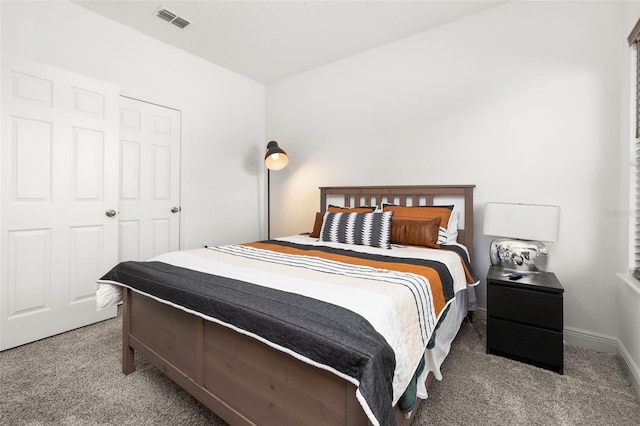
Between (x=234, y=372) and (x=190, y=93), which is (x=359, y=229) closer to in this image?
(x=234, y=372)

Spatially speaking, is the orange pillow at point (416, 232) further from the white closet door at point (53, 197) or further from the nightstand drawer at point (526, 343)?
the white closet door at point (53, 197)

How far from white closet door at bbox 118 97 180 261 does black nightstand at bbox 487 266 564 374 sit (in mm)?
3071

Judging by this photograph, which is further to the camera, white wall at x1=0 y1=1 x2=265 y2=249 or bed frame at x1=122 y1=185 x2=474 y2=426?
white wall at x1=0 y1=1 x2=265 y2=249

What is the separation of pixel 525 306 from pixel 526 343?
0.77 feet

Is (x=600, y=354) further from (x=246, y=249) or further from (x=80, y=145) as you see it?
(x=80, y=145)

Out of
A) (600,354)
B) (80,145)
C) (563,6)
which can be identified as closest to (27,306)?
(80,145)

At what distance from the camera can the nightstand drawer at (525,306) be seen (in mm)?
1808

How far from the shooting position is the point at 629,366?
1.77 m

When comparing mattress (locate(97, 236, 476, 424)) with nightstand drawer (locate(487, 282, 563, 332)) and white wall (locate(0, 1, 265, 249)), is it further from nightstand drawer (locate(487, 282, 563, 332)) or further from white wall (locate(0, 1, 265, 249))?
white wall (locate(0, 1, 265, 249))

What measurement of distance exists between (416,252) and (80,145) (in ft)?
9.20

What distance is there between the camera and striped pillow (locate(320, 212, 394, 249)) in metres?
2.37

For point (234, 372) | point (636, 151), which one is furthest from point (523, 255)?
point (234, 372)

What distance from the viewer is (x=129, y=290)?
5.87 feet

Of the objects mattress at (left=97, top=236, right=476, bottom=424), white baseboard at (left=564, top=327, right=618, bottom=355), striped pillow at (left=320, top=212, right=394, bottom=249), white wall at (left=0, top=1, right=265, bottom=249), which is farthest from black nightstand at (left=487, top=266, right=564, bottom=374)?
white wall at (left=0, top=1, right=265, bottom=249)
